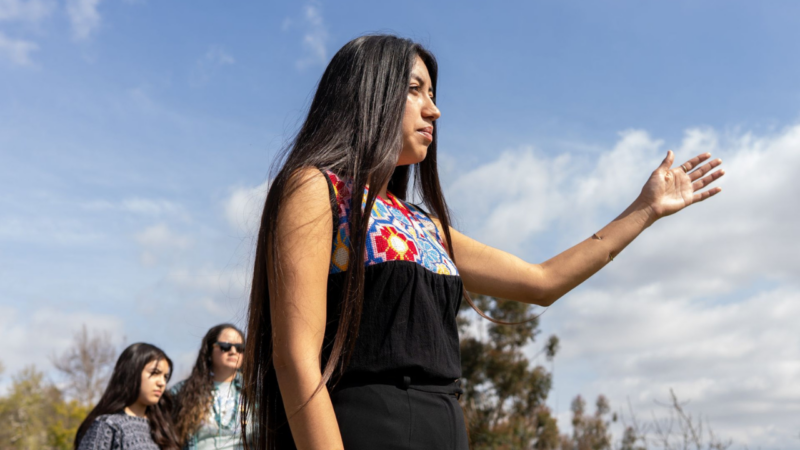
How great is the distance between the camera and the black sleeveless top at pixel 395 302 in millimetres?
1367

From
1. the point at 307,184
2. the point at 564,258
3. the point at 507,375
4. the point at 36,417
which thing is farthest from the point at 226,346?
the point at 36,417

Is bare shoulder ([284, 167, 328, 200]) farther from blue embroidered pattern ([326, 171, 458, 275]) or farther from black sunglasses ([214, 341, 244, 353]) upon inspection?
black sunglasses ([214, 341, 244, 353])

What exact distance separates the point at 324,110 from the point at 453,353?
0.64 metres

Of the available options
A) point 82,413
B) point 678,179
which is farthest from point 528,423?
point 678,179

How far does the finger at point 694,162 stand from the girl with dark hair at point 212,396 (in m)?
3.20

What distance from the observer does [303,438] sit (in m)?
1.26

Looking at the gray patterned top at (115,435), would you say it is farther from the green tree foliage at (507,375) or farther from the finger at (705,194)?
the green tree foliage at (507,375)

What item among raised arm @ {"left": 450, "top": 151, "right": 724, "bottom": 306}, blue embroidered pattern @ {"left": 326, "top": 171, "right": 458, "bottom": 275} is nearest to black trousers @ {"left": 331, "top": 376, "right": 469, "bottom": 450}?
blue embroidered pattern @ {"left": 326, "top": 171, "right": 458, "bottom": 275}

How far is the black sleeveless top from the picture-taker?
137cm

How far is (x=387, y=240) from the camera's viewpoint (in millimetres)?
1473

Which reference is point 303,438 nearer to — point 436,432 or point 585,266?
point 436,432

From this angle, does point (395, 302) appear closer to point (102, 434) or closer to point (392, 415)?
point (392, 415)

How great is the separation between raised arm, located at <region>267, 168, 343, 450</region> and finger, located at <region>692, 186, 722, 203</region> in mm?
1127

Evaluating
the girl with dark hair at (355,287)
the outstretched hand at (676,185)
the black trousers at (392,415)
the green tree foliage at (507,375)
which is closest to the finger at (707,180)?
the outstretched hand at (676,185)
